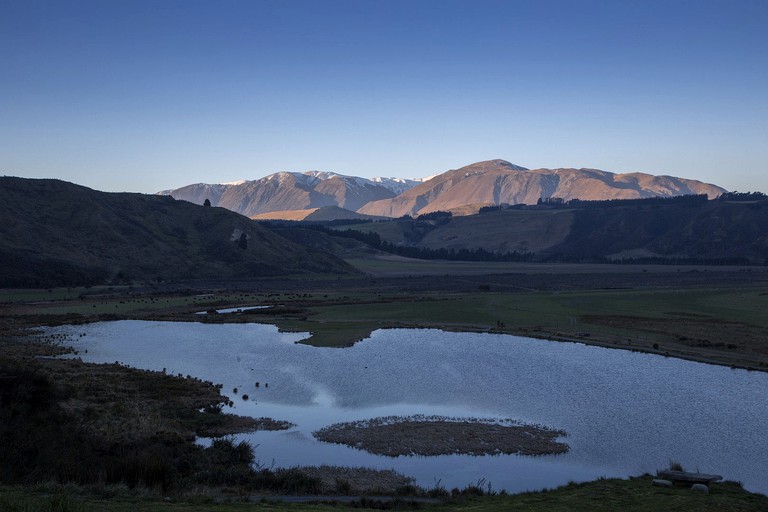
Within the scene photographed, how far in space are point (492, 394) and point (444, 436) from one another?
9.62 meters

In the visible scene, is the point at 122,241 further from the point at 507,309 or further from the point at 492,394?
the point at 492,394

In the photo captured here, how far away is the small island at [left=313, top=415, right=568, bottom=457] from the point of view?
3023cm

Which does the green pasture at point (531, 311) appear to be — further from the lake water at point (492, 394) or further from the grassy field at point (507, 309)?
the lake water at point (492, 394)

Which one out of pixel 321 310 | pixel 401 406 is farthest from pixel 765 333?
pixel 321 310

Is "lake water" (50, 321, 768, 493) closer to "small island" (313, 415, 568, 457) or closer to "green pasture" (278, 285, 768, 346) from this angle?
"small island" (313, 415, 568, 457)

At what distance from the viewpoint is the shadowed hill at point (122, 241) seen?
412 feet

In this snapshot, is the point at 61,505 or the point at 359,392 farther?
the point at 359,392

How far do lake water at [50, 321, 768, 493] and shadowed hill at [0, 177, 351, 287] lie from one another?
64495 mm

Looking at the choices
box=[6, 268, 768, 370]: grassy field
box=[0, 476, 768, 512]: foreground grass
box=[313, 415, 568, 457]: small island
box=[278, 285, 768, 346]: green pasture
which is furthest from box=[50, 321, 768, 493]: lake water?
box=[278, 285, 768, 346]: green pasture

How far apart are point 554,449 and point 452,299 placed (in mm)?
71027

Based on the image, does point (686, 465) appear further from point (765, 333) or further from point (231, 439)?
point (765, 333)

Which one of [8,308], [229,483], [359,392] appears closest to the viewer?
[229,483]

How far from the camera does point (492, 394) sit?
4103cm

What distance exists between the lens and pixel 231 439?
3064 centimetres
